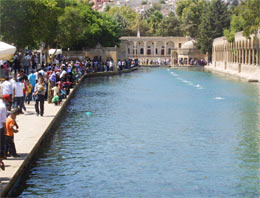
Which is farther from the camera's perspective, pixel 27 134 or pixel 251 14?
pixel 251 14

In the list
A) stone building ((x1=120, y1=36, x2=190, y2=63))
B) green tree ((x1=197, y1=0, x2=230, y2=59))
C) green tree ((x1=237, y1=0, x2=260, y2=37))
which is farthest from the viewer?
stone building ((x1=120, y1=36, x2=190, y2=63))

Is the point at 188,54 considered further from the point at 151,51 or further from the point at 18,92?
the point at 18,92

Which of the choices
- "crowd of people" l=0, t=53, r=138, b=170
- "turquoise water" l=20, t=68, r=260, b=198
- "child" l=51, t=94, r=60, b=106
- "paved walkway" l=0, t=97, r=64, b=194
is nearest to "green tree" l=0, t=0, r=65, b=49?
"crowd of people" l=0, t=53, r=138, b=170

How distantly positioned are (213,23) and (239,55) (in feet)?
83.5

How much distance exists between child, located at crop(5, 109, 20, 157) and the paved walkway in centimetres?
17

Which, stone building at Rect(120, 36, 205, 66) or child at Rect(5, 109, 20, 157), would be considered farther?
stone building at Rect(120, 36, 205, 66)

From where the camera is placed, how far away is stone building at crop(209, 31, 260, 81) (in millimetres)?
55287

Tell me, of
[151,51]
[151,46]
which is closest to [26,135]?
[151,46]

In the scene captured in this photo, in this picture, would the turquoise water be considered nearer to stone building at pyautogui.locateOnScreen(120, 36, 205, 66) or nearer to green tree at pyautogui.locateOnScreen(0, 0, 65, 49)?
green tree at pyautogui.locateOnScreen(0, 0, 65, 49)

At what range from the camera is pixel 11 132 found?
41.3ft

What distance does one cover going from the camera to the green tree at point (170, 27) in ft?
439

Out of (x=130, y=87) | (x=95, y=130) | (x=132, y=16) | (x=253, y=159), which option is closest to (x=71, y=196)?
(x=253, y=159)

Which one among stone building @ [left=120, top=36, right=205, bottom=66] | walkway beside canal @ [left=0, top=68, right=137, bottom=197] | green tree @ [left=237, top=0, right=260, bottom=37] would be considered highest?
green tree @ [left=237, top=0, right=260, bottom=37]

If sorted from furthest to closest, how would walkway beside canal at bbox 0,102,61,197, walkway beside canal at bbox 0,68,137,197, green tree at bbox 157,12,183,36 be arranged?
green tree at bbox 157,12,183,36, walkway beside canal at bbox 0,102,61,197, walkway beside canal at bbox 0,68,137,197
